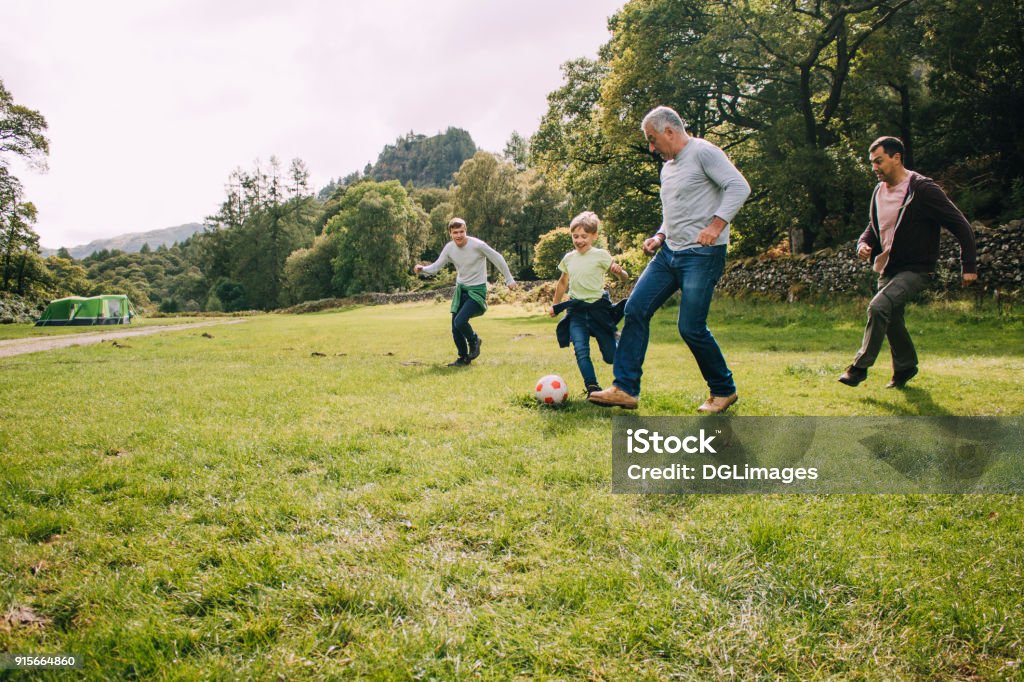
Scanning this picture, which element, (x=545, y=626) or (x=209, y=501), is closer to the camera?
(x=545, y=626)

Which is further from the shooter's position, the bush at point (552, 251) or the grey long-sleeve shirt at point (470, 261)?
the bush at point (552, 251)

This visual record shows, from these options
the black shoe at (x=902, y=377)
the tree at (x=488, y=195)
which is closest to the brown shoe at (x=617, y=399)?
the black shoe at (x=902, y=377)

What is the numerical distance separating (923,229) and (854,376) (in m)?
1.68

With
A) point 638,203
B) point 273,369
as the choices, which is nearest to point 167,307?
point 638,203

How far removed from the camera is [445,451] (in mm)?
3838

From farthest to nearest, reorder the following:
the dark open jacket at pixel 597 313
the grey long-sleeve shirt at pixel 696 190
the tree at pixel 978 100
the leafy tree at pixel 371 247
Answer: the leafy tree at pixel 371 247 → the tree at pixel 978 100 → the dark open jacket at pixel 597 313 → the grey long-sleeve shirt at pixel 696 190

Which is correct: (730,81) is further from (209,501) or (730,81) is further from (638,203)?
(209,501)

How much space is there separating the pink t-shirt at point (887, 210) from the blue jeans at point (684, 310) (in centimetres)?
239

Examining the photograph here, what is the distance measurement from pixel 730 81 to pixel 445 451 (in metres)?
23.6

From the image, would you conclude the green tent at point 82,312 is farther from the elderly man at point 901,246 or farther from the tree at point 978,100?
the tree at point 978,100

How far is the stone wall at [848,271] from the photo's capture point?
13180 mm

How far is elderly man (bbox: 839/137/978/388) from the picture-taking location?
527 cm

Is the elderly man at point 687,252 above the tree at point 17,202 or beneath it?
beneath

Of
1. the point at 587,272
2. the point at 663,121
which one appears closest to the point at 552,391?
the point at 587,272
